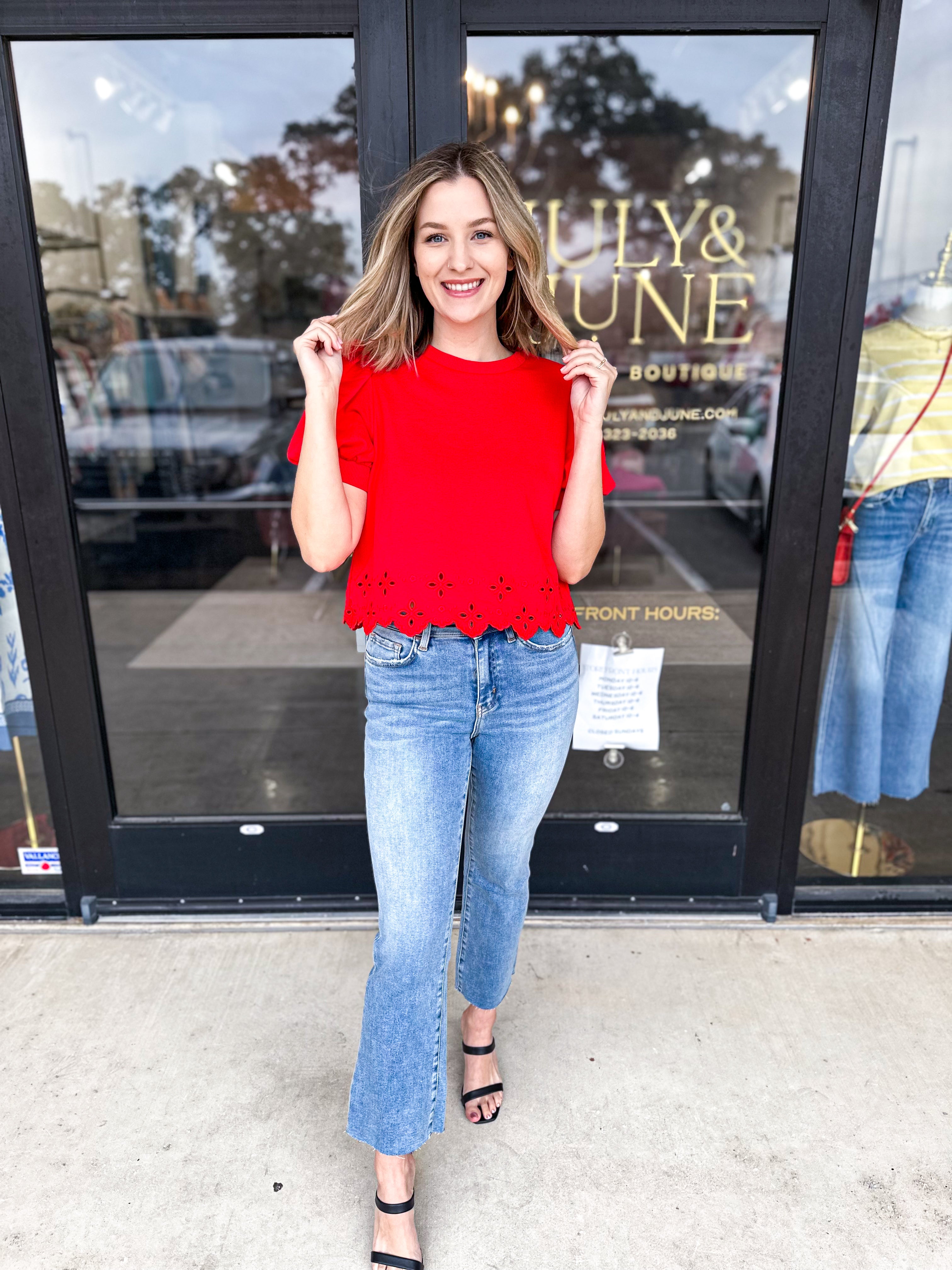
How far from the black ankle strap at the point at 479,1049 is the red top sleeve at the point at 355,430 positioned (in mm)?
1132

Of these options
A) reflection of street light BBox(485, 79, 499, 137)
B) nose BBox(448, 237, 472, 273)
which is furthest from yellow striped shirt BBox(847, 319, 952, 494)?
reflection of street light BBox(485, 79, 499, 137)

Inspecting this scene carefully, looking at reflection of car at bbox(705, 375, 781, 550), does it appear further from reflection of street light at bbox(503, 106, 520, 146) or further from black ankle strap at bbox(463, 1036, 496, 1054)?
black ankle strap at bbox(463, 1036, 496, 1054)

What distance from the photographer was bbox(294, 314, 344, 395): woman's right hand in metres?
1.36

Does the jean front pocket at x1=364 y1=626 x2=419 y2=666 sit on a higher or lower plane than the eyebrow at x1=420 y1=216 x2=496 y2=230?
lower

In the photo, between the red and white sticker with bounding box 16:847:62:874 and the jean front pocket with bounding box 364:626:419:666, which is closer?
the jean front pocket with bounding box 364:626:419:666

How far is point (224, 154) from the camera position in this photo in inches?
312

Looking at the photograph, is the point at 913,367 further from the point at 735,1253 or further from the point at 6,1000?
the point at 6,1000

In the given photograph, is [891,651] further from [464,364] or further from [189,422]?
[189,422]

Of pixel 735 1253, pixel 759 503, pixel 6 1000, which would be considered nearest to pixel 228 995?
pixel 6 1000

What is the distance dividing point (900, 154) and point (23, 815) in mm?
2746

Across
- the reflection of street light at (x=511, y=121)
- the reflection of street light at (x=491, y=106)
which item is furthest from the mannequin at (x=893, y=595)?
the reflection of street light at (x=511, y=121)

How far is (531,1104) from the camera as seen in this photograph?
5.89 ft

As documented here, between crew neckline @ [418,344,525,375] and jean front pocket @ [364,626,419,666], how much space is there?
45 cm

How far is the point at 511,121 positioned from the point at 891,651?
7.05 m
